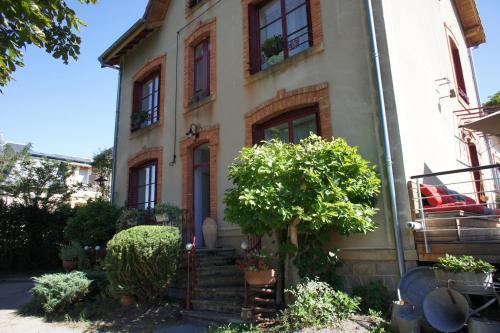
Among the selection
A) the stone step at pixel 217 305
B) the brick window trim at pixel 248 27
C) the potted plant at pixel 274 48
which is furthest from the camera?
the potted plant at pixel 274 48

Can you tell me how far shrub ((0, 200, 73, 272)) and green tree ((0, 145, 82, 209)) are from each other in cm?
64

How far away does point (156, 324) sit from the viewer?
643 cm

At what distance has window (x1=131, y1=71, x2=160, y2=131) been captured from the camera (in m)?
12.3

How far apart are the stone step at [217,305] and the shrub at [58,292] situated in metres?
2.52

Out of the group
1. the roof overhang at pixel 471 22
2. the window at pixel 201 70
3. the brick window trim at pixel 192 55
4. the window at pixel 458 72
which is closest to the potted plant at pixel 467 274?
the brick window trim at pixel 192 55

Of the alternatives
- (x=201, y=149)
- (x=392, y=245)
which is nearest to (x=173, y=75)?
(x=201, y=149)

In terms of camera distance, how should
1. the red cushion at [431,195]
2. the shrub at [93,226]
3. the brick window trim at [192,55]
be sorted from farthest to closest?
the shrub at [93,226] < the brick window trim at [192,55] < the red cushion at [431,195]

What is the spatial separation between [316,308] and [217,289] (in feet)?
7.33

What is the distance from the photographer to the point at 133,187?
40.5 feet

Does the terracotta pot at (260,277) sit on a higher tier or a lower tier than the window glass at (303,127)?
lower

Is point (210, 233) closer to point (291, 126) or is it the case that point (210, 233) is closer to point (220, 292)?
point (220, 292)

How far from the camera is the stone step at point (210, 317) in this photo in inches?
229

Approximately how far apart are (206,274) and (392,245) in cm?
346

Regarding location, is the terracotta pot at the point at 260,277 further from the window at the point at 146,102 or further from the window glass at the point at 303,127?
the window at the point at 146,102
